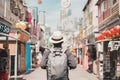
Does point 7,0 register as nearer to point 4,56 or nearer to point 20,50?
point 20,50

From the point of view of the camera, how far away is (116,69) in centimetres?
1638

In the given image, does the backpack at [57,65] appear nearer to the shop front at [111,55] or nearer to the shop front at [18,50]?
the shop front at [111,55]

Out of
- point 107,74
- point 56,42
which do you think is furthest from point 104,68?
point 56,42

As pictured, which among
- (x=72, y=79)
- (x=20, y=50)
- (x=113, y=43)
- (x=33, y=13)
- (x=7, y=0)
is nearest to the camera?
(x=113, y=43)

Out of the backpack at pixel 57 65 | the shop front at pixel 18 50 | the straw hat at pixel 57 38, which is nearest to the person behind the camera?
the backpack at pixel 57 65

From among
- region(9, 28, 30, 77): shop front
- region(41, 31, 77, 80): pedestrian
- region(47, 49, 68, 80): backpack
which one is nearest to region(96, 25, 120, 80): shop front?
region(9, 28, 30, 77): shop front

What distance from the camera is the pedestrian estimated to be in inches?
275

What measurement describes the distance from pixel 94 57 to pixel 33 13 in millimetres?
34138

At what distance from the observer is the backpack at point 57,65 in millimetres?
6972

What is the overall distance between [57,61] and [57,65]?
8 cm

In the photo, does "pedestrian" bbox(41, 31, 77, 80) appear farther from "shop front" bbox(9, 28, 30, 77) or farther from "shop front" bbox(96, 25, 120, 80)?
"shop front" bbox(9, 28, 30, 77)

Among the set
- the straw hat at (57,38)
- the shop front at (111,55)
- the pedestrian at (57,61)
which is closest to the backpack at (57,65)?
the pedestrian at (57,61)

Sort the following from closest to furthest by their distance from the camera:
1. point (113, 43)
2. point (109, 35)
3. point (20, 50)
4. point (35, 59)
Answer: point (113, 43), point (109, 35), point (20, 50), point (35, 59)

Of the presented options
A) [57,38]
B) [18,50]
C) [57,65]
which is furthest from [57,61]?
[18,50]
